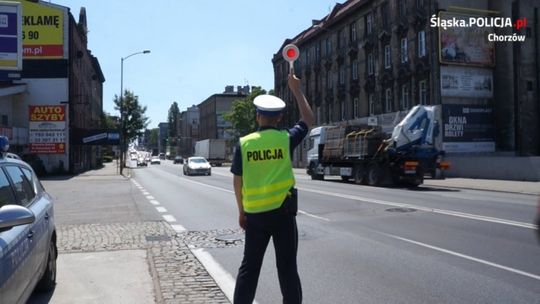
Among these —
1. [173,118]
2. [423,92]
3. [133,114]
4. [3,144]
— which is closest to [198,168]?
[423,92]

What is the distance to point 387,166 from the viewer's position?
2458 centimetres

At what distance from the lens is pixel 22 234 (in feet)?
14.2

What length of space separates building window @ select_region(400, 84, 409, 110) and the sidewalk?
91.7 ft

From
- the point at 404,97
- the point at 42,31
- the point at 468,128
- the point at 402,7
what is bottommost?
the point at 468,128

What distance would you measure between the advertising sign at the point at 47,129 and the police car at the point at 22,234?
36.7m

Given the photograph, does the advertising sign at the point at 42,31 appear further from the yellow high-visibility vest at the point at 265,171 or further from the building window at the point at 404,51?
the yellow high-visibility vest at the point at 265,171

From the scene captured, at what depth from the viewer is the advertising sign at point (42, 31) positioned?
41656mm

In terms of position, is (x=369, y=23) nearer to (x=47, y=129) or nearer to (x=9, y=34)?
(x=47, y=129)

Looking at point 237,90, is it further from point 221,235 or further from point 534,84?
point 221,235

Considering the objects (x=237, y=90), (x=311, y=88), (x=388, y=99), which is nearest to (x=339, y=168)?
(x=388, y=99)

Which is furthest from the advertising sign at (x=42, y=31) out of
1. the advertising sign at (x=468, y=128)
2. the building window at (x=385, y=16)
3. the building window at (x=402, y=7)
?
the advertising sign at (x=468, y=128)

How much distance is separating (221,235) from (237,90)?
369 feet

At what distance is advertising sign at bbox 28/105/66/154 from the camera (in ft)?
132

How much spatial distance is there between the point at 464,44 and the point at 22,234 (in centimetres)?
3494
